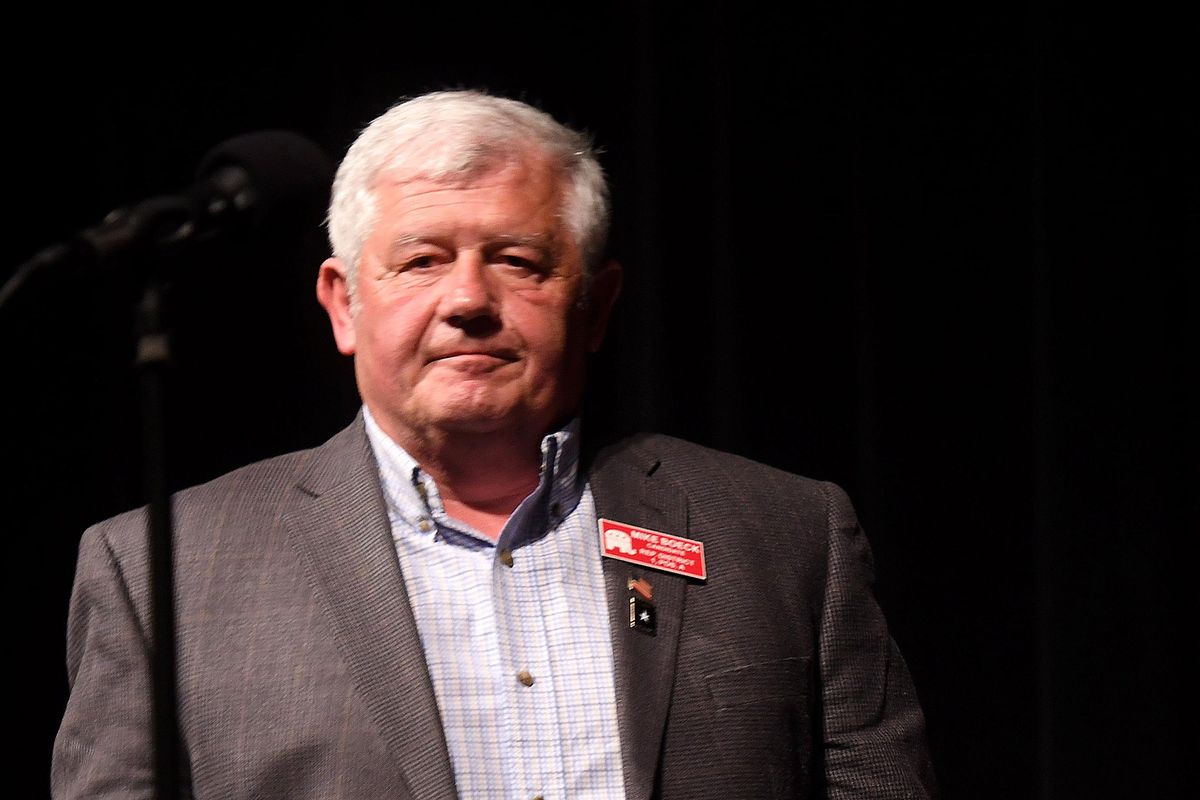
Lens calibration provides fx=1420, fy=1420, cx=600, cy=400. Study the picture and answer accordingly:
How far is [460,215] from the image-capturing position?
2.12m

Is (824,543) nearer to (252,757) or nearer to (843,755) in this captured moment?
(843,755)

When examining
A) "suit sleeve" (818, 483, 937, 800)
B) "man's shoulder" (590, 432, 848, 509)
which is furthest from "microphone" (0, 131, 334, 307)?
"suit sleeve" (818, 483, 937, 800)

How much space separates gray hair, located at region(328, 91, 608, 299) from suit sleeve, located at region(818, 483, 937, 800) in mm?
663

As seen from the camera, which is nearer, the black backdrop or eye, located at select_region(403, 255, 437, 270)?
eye, located at select_region(403, 255, 437, 270)

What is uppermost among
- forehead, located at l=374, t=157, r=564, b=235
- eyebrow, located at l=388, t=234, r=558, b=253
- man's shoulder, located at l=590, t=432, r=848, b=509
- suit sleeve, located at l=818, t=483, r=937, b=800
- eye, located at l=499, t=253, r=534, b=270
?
forehead, located at l=374, t=157, r=564, b=235

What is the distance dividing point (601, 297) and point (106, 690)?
3.19ft

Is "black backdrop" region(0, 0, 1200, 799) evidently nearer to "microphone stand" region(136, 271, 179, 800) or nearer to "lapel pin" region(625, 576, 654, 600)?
"lapel pin" region(625, 576, 654, 600)

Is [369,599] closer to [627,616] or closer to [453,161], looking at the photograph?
[627,616]

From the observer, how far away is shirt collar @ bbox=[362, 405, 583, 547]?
7.00 ft

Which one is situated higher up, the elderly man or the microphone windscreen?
the microphone windscreen

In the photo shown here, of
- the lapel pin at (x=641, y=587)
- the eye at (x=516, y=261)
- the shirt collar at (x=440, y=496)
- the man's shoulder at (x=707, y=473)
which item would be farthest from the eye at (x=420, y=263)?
the lapel pin at (x=641, y=587)

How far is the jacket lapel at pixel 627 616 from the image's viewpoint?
1.97 meters

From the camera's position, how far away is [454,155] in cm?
213

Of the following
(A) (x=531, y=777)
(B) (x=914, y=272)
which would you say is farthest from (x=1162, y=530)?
(A) (x=531, y=777)
